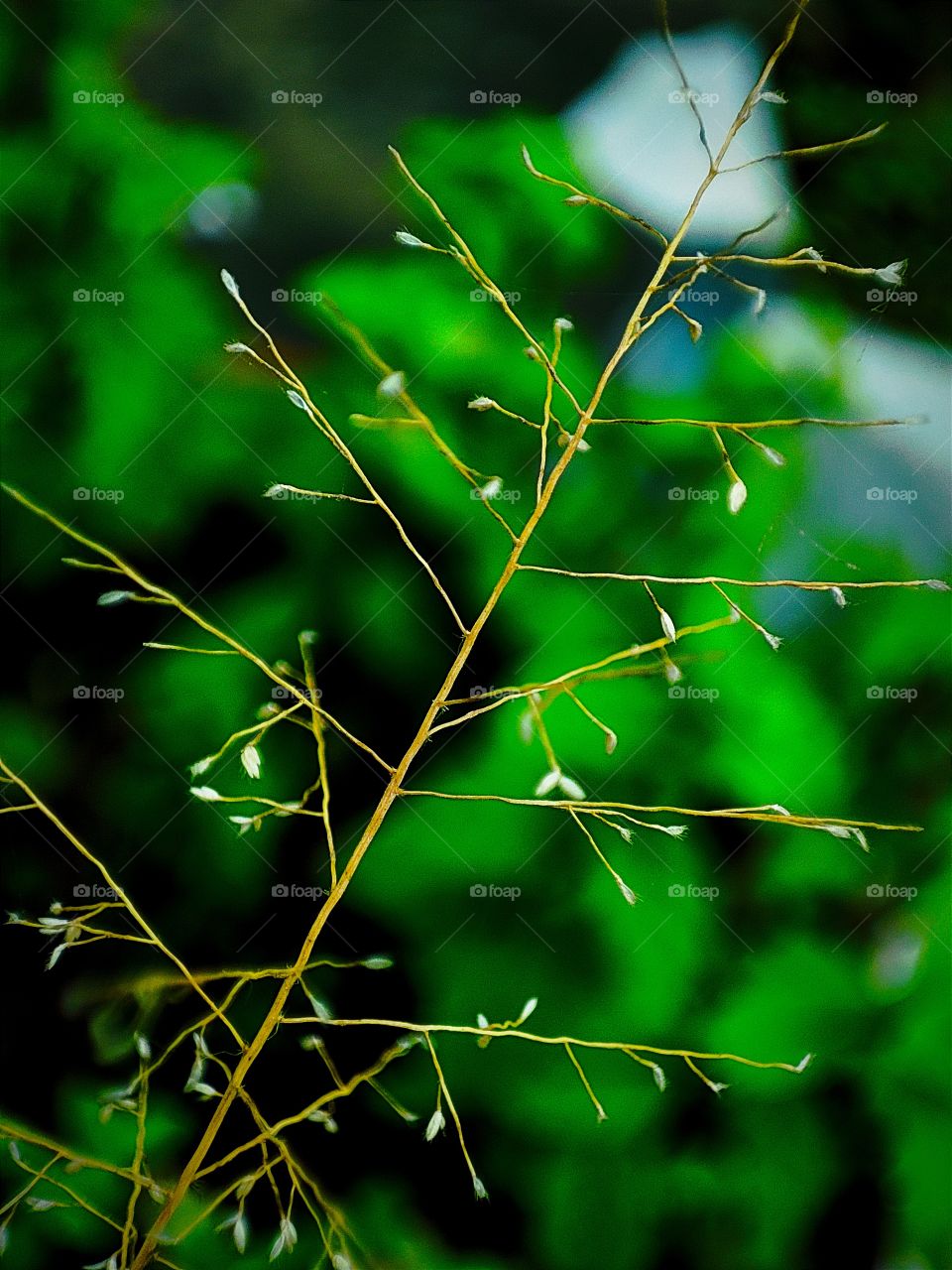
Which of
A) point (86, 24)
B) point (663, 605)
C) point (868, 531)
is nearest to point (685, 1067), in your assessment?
point (663, 605)

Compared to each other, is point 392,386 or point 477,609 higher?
point 392,386

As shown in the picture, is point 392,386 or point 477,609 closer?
point 392,386

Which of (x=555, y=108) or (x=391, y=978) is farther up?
(x=555, y=108)

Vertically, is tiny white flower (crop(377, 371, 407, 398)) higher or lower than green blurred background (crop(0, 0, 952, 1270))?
higher

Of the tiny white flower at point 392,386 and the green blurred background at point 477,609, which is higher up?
the tiny white flower at point 392,386

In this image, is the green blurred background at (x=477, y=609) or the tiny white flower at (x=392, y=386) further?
the green blurred background at (x=477, y=609)

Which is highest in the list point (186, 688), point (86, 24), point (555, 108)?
point (86, 24)

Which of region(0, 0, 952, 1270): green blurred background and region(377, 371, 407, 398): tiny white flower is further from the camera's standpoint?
region(0, 0, 952, 1270): green blurred background

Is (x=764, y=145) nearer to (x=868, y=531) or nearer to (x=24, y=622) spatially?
(x=868, y=531)
